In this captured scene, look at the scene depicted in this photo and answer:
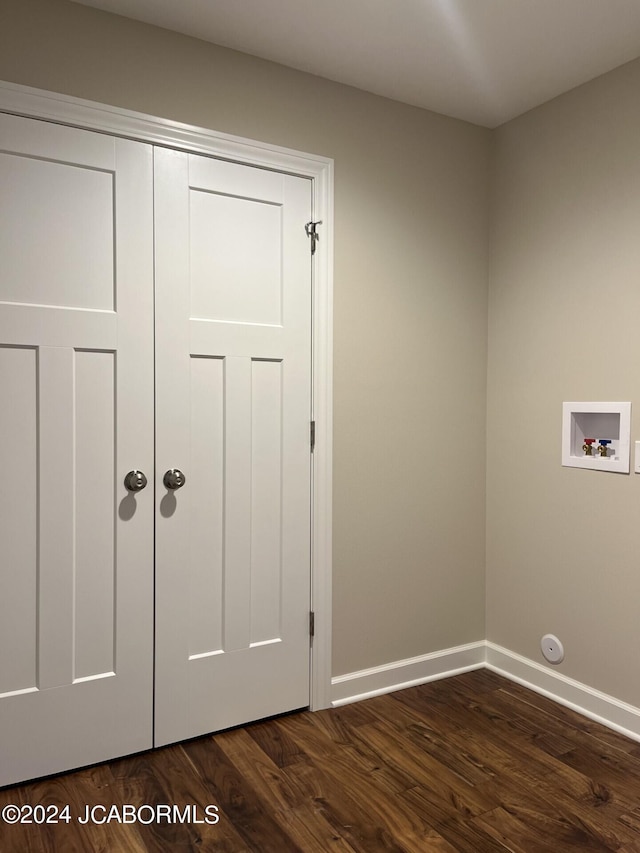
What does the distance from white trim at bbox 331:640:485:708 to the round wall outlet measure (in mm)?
356

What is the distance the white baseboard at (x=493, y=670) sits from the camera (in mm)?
2428

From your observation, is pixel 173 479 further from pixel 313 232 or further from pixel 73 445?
pixel 313 232

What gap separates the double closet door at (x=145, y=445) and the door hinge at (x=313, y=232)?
0.03 meters

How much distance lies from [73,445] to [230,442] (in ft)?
1.75

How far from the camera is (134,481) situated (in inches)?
84.4

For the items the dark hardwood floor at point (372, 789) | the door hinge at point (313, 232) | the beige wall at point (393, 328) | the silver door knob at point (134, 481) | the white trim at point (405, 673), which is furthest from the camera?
the white trim at point (405, 673)

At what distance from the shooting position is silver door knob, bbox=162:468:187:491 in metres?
2.21

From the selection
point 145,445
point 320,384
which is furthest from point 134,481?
point 320,384

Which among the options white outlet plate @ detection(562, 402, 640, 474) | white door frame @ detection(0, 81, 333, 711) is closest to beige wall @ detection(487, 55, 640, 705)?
white outlet plate @ detection(562, 402, 640, 474)

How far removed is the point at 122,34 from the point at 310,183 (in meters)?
0.78

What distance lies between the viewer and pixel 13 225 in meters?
1.96

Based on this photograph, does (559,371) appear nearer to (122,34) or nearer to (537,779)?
(537,779)

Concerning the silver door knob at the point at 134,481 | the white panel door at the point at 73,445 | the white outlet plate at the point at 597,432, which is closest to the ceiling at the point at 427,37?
the white panel door at the point at 73,445

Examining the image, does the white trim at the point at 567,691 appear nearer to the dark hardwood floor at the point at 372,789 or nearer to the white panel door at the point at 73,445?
the dark hardwood floor at the point at 372,789
